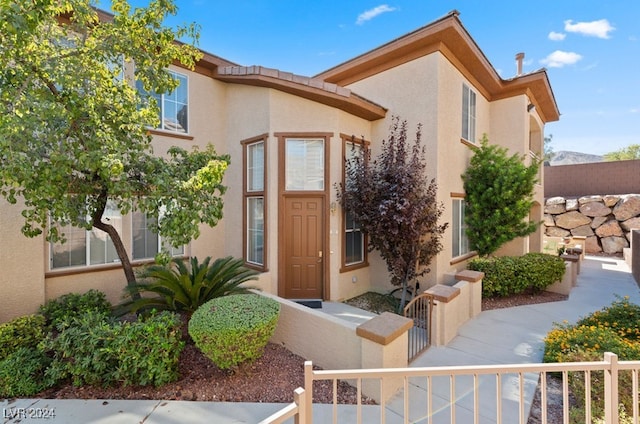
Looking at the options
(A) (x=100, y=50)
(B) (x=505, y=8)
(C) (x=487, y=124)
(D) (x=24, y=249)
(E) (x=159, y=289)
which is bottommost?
(E) (x=159, y=289)

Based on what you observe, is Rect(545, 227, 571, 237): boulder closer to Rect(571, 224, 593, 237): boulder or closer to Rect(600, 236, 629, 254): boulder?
Rect(571, 224, 593, 237): boulder

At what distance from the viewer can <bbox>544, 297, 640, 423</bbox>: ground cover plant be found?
350cm

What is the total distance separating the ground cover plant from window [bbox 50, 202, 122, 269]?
27.6 feet

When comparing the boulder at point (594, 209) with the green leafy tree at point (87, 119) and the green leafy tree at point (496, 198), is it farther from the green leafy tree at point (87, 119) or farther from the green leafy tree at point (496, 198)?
the green leafy tree at point (87, 119)

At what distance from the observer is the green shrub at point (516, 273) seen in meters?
8.09

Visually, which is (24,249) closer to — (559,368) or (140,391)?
(140,391)

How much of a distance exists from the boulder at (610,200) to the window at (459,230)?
13049mm

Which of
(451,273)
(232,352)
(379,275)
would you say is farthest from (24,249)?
(451,273)

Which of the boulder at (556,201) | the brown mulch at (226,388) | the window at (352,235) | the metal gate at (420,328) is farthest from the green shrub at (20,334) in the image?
the boulder at (556,201)

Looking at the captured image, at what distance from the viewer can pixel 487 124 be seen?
430 inches

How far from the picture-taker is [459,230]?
893cm

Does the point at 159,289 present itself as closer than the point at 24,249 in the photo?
Yes

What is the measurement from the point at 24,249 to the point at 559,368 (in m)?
8.14

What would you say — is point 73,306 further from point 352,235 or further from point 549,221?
point 549,221
